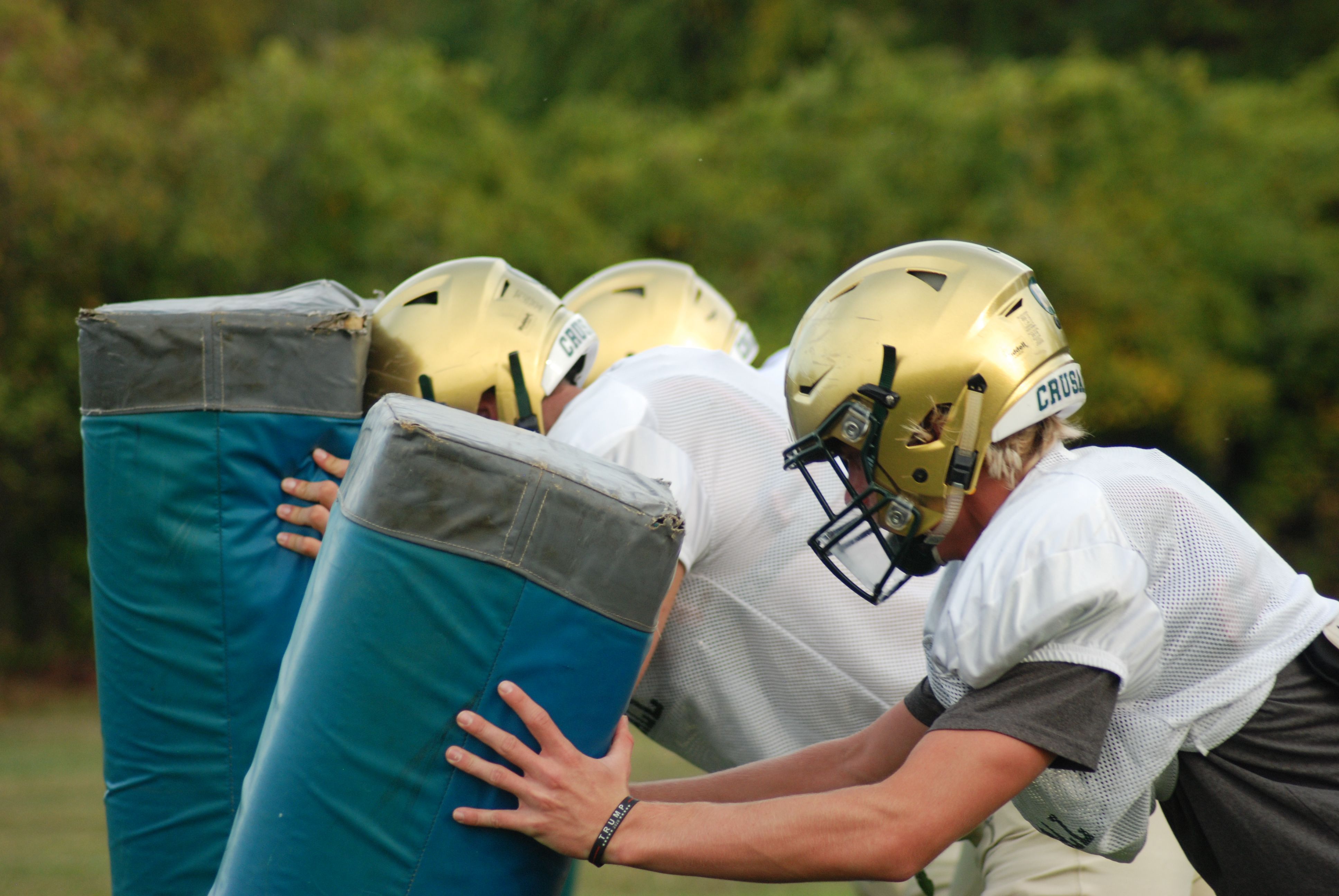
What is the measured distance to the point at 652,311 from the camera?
5316mm

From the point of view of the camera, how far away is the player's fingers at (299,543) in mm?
2832

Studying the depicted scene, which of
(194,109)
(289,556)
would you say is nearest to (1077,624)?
(289,556)

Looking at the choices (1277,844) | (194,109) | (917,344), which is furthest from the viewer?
(194,109)

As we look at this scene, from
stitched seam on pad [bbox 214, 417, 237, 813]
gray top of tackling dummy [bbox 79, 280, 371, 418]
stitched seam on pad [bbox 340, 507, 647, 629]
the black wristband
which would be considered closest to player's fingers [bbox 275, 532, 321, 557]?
stitched seam on pad [bbox 214, 417, 237, 813]

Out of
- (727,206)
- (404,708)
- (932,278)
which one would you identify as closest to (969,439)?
(932,278)

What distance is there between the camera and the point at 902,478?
2205 millimetres

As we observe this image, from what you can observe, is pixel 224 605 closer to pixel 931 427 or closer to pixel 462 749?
pixel 462 749

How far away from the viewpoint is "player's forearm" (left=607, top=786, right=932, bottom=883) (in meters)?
1.88

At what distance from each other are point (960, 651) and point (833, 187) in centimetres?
1242

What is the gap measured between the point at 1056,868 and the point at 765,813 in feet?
3.70

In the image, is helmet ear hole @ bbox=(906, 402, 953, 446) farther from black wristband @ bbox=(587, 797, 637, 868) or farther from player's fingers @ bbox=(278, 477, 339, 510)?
player's fingers @ bbox=(278, 477, 339, 510)

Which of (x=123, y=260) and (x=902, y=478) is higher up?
(x=902, y=478)

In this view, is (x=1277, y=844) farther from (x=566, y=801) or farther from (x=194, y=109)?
(x=194, y=109)

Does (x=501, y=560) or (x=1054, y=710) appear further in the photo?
(x=501, y=560)
